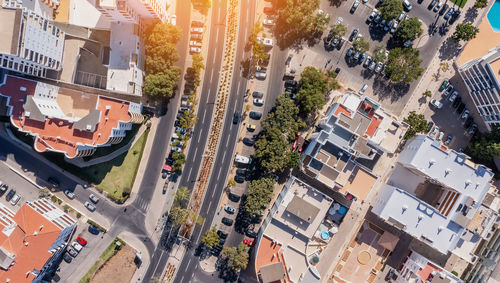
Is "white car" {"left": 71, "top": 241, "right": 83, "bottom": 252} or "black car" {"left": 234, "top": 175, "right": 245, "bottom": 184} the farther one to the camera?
"black car" {"left": 234, "top": 175, "right": 245, "bottom": 184}

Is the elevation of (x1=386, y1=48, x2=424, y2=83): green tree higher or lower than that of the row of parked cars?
higher

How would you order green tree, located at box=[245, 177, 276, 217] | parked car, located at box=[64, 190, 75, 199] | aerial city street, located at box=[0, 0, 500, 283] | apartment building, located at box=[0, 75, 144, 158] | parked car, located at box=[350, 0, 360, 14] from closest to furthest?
apartment building, located at box=[0, 75, 144, 158] → aerial city street, located at box=[0, 0, 500, 283] → green tree, located at box=[245, 177, 276, 217] → parked car, located at box=[350, 0, 360, 14] → parked car, located at box=[64, 190, 75, 199]

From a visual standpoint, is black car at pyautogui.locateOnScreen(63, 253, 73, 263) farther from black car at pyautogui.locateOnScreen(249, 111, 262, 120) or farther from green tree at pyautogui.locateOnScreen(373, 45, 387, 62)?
green tree at pyautogui.locateOnScreen(373, 45, 387, 62)

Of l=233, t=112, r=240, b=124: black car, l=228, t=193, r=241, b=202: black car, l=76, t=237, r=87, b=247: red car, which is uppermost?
l=233, t=112, r=240, b=124: black car

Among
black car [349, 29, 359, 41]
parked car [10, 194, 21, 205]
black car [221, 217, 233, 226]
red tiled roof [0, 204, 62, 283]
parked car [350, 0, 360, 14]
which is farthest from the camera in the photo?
black car [221, 217, 233, 226]

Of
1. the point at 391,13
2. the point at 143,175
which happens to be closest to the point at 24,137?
the point at 143,175

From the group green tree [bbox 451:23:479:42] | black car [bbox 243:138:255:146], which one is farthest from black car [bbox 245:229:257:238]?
green tree [bbox 451:23:479:42]

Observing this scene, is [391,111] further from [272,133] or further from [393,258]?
[393,258]
